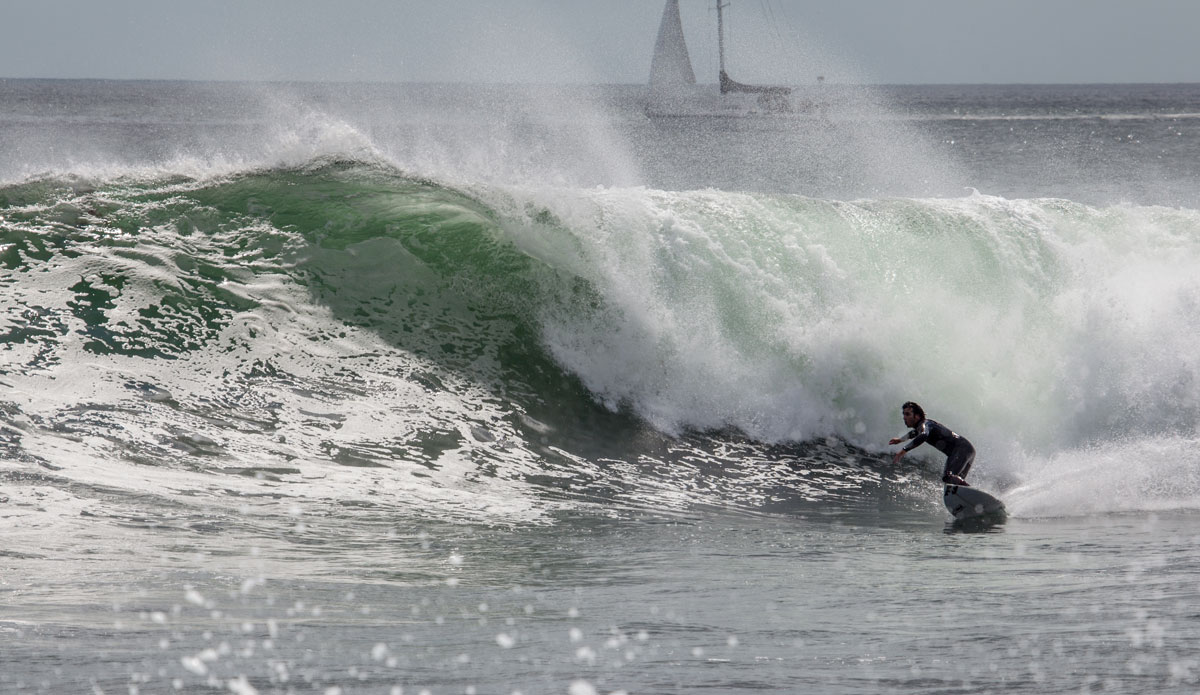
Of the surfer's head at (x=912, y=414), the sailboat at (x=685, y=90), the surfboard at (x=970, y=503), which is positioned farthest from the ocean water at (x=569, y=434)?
the sailboat at (x=685, y=90)

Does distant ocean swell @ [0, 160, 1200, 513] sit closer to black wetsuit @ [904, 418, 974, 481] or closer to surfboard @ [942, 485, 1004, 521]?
black wetsuit @ [904, 418, 974, 481]

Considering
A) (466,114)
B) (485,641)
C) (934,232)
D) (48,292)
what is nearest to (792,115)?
(466,114)

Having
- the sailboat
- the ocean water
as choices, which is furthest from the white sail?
the ocean water

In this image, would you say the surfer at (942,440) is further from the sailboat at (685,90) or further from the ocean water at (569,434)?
the sailboat at (685,90)

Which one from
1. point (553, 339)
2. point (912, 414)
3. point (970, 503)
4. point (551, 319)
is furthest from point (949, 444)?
point (551, 319)

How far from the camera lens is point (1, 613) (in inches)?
200

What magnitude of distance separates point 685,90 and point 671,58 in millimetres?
2415

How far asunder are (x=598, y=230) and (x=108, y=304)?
16.1 ft

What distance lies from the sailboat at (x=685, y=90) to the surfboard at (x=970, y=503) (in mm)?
72789

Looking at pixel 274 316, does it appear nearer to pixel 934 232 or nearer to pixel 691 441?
pixel 691 441

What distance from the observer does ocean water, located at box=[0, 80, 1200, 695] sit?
4.90 metres

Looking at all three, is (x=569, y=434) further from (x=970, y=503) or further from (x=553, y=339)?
(x=970, y=503)

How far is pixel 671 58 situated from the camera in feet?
270

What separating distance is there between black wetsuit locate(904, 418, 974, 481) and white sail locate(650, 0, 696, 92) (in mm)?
74331
